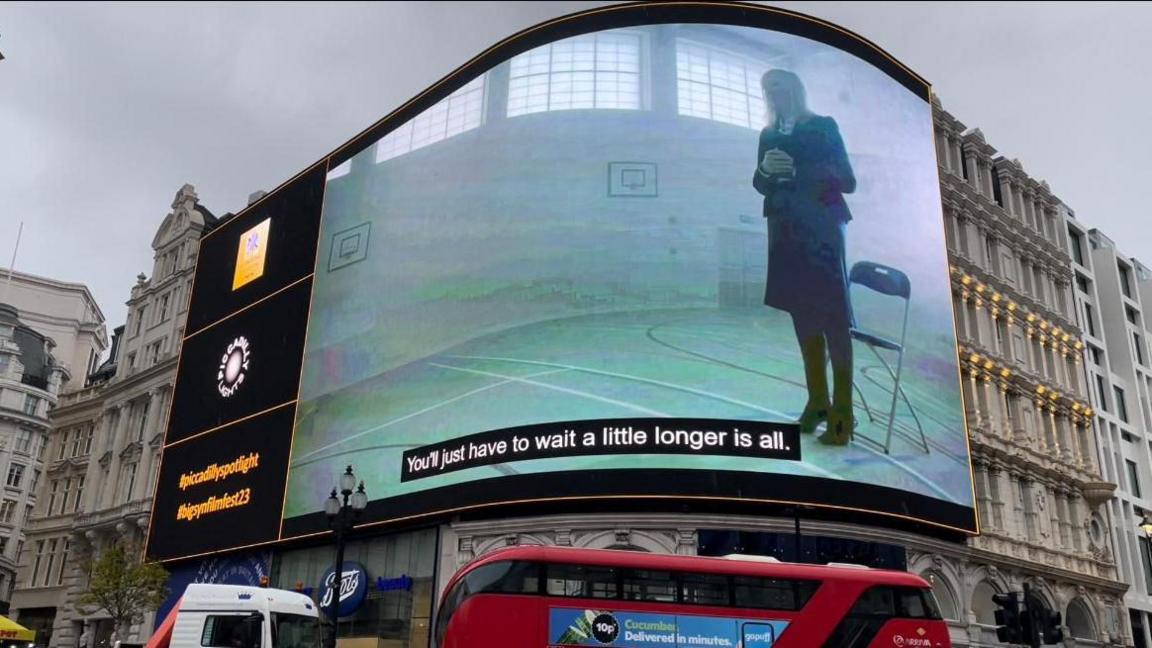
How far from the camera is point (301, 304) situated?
145ft

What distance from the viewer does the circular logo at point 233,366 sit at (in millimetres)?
46812

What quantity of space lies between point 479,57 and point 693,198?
41.0ft

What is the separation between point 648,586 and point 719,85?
22947 mm

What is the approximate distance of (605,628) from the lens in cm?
1938

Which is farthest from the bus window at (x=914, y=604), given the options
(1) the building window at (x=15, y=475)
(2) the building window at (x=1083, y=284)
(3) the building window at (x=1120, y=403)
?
(1) the building window at (x=15, y=475)

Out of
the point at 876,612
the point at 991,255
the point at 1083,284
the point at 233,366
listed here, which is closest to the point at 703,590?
the point at 876,612

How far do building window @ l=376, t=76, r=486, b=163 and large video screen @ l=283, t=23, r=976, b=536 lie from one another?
0.59 feet

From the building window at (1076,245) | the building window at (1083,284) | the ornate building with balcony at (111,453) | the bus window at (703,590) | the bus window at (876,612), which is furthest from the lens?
the building window at (1076,245)

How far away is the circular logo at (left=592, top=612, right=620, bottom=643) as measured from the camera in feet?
63.2

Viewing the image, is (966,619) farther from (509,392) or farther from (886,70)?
(886,70)

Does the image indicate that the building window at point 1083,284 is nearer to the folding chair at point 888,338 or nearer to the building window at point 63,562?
the folding chair at point 888,338

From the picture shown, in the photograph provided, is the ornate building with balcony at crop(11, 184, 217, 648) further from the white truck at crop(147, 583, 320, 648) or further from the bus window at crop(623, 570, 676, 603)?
the bus window at crop(623, 570, 676, 603)

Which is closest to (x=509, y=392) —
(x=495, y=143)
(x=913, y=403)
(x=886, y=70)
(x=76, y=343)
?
(x=495, y=143)

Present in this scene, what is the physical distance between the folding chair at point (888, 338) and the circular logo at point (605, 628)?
1662cm
